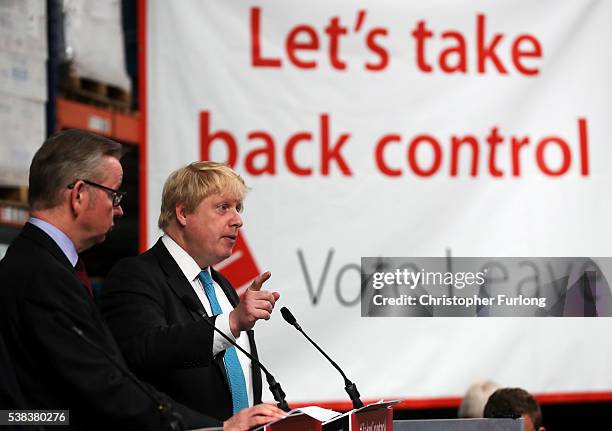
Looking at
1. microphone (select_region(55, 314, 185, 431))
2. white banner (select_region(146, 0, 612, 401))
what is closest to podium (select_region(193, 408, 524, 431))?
microphone (select_region(55, 314, 185, 431))

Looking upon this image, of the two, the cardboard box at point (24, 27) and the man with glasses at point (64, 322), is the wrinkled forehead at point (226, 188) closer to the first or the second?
the man with glasses at point (64, 322)

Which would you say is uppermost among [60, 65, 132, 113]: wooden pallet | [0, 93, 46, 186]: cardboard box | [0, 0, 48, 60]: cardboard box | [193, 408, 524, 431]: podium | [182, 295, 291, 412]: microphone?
[0, 0, 48, 60]: cardboard box

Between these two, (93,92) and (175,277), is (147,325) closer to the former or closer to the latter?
(175,277)

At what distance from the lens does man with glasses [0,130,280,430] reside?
2.10 metres

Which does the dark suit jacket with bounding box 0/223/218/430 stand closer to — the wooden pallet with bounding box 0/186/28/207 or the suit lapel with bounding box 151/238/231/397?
the suit lapel with bounding box 151/238/231/397

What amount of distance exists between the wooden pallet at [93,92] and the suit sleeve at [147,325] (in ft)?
4.32

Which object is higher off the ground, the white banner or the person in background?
the white banner

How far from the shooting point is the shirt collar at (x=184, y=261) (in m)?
2.81

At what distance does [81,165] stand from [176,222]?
2.09ft

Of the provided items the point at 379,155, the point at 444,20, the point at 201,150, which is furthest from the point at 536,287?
the point at 201,150

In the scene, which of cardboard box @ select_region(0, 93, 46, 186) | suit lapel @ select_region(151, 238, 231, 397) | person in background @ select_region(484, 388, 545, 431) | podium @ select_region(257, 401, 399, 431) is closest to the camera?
podium @ select_region(257, 401, 399, 431)

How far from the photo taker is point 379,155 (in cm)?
425

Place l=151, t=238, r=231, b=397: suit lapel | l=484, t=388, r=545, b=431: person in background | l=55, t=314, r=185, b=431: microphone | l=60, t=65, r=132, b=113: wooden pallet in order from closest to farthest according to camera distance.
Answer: l=55, t=314, r=185, b=431: microphone, l=151, t=238, r=231, b=397: suit lapel, l=484, t=388, r=545, b=431: person in background, l=60, t=65, r=132, b=113: wooden pallet

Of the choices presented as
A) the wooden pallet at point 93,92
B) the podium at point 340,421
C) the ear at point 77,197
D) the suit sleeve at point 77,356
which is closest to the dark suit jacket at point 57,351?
the suit sleeve at point 77,356
